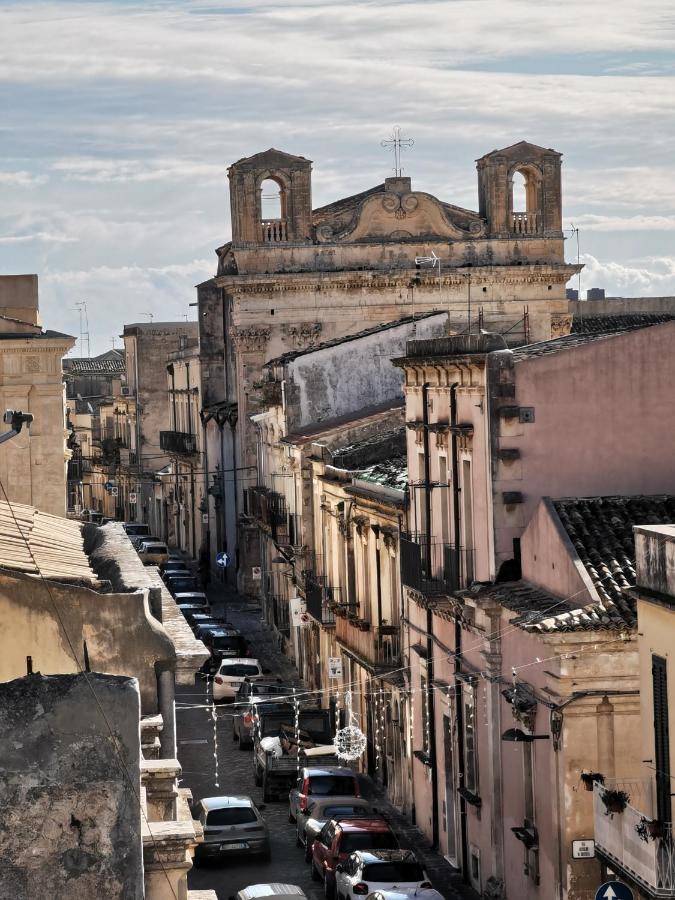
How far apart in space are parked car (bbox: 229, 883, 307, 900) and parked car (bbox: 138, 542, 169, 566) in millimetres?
43606

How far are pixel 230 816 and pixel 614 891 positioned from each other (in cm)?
1089

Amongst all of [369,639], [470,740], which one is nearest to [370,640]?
[369,639]

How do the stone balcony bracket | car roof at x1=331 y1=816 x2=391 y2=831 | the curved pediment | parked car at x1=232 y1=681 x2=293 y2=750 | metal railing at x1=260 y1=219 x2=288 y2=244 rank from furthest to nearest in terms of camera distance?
the curved pediment → metal railing at x1=260 y1=219 x2=288 y2=244 → parked car at x1=232 y1=681 x2=293 y2=750 → car roof at x1=331 y1=816 x2=391 y2=831 → the stone balcony bracket

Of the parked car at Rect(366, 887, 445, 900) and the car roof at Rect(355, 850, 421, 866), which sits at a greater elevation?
the car roof at Rect(355, 850, 421, 866)

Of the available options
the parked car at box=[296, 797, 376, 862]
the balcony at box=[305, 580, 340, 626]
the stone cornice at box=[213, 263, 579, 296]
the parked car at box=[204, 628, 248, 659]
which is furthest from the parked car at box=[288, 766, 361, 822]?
the stone cornice at box=[213, 263, 579, 296]

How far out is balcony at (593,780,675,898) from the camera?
18312 mm

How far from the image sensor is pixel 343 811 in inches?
1153

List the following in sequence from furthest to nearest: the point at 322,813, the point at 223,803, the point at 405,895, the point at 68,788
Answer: the point at 322,813 < the point at 223,803 < the point at 405,895 < the point at 68,788

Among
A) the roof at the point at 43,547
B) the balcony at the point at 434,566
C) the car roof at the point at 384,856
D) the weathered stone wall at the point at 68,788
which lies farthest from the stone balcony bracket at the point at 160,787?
the balcony at the point at 434,566

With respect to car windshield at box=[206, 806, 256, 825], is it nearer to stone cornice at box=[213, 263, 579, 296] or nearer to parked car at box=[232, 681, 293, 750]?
parked car at box=[232, 681, 293, 750]

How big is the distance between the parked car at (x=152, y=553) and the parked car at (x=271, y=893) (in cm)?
4361

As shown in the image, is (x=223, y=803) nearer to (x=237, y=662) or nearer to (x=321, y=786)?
(x=321, y=786)

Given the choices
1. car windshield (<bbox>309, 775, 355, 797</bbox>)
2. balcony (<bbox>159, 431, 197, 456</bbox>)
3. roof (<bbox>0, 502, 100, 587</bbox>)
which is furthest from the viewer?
balcony (<bbox>159, 431, 197, 456</bbox>)

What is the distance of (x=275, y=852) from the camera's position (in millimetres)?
29594
